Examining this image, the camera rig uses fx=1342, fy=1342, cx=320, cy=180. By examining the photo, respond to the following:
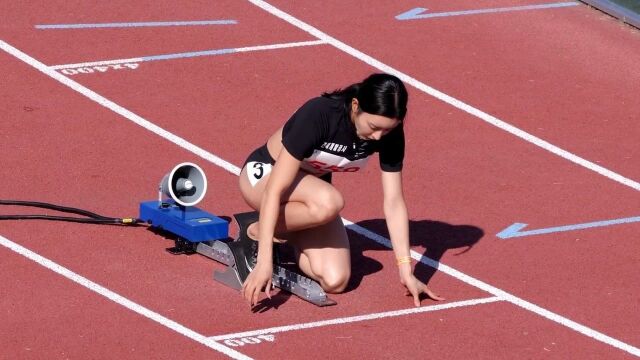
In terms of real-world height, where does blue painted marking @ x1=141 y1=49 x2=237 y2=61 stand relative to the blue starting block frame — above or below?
below

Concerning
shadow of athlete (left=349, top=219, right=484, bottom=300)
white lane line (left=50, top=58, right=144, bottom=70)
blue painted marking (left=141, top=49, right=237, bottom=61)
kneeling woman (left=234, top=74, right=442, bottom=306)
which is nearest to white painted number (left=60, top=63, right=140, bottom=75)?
white lane line (left=50, top=58, right=144, bottom=70)

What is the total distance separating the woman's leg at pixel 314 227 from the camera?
25.9 ft

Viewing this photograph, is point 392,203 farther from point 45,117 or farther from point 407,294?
point 45,117

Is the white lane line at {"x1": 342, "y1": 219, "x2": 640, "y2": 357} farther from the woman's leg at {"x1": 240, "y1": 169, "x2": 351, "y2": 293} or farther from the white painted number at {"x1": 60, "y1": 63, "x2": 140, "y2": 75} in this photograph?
the white painted number at {"x1": 60, "y1": 63, "x2": 140, "y2": 75}

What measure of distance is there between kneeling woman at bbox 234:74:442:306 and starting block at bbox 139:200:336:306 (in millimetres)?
125

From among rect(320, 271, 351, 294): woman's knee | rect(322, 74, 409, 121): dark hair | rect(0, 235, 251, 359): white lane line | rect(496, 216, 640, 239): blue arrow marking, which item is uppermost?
rect(322, 74, 409, 121): dark hair

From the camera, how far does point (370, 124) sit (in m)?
7.49

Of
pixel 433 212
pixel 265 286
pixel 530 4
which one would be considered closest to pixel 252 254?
pixel 265 286

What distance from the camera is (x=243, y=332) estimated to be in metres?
7.48

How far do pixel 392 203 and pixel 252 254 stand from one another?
0.90 m

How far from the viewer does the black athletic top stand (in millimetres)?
7680

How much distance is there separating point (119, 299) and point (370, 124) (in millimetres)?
1777

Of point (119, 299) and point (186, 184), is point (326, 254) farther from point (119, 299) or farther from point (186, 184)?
point (119, 299)

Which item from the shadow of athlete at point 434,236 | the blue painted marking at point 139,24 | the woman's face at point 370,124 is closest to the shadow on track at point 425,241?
the shadow of athlete at point 434,236
